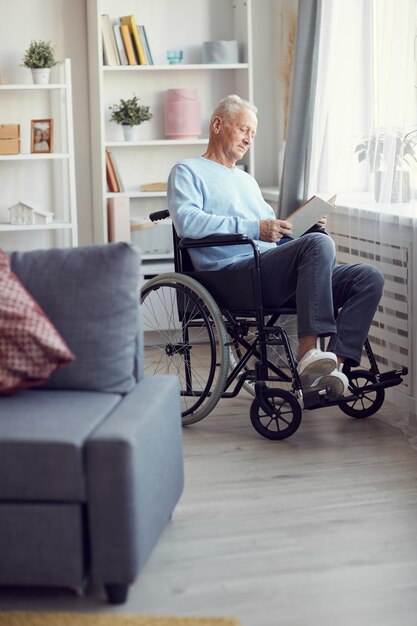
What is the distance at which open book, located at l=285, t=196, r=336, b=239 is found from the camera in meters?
3.39

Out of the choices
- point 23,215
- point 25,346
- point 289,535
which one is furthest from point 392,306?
point 23,215

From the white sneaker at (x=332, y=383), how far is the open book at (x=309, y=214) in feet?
1.93

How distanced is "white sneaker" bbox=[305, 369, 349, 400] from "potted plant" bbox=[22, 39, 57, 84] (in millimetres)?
2347

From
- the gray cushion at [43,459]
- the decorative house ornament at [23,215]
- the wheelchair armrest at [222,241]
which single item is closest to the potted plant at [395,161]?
the wheelchair armrest at [222,241]

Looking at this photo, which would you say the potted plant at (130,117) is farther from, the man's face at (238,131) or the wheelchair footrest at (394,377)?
the wheelchair footrest at (394,377)

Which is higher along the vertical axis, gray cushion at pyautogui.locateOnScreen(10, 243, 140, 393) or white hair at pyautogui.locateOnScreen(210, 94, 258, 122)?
white hair at pyautogui.locateOnScreen(210, 94, 258, 122)

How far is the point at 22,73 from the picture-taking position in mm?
4855

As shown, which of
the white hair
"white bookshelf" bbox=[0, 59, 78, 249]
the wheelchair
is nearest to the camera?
the wheelchair

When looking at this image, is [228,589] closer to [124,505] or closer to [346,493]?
[124,505]

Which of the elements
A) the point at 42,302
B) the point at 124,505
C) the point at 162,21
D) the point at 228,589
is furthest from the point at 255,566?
the point at 162,21

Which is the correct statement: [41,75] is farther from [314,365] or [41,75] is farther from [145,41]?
[314,365]

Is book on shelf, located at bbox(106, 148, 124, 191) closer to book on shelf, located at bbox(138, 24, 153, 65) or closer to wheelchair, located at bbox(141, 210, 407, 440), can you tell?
book on shelf, located at bbox(138, 24, 153, 65)

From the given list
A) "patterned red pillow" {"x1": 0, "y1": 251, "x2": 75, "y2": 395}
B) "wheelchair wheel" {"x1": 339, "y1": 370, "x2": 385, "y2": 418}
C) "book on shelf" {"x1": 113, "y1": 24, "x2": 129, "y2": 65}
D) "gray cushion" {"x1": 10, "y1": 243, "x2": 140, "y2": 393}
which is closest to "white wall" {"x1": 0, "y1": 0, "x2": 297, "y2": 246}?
"book on shelf" {"x1": 113, "y1": 24, "x2": 129, "y2": 65}

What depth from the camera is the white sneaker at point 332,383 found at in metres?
3.10
